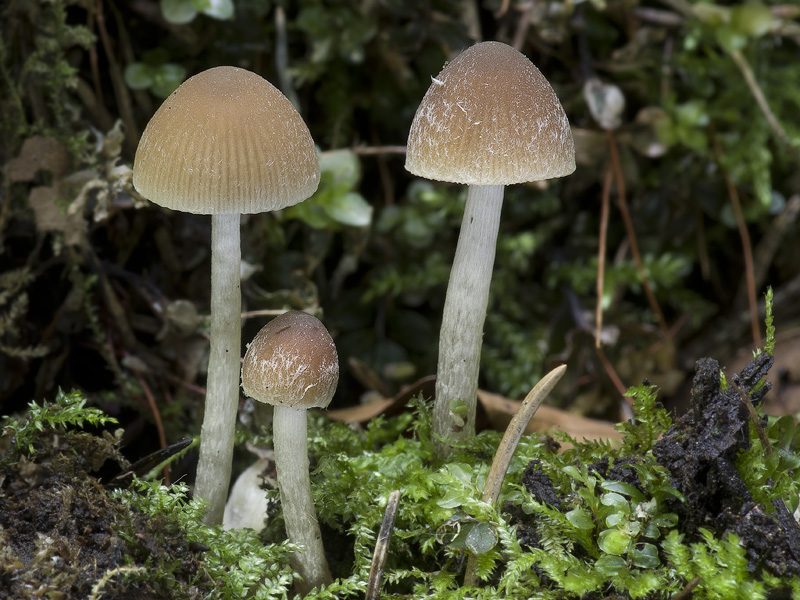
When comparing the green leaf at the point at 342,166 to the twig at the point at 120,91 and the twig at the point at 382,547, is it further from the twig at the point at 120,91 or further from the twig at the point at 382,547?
the twig at the point at 382,547

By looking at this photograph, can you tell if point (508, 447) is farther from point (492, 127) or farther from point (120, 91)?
point (120, 91)

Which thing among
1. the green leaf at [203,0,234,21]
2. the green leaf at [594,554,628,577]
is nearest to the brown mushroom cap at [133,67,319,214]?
the green leaf at [203,0,234,21]

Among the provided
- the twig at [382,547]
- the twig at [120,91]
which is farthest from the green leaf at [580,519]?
the twig at [120,91]

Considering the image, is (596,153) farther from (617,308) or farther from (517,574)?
(517,574)

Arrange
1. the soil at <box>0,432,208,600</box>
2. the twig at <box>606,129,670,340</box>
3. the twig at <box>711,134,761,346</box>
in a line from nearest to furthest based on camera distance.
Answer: the soil at <box>0,432,208,600</box> < the twig at <box>606,129,670,340</box> < the twig at <box>711,134,761,346</box>

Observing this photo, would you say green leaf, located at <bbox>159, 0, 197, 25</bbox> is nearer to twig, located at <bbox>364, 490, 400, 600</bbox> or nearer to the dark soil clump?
twig, located at <bbox>364, 490, 400, 600</bbox>
